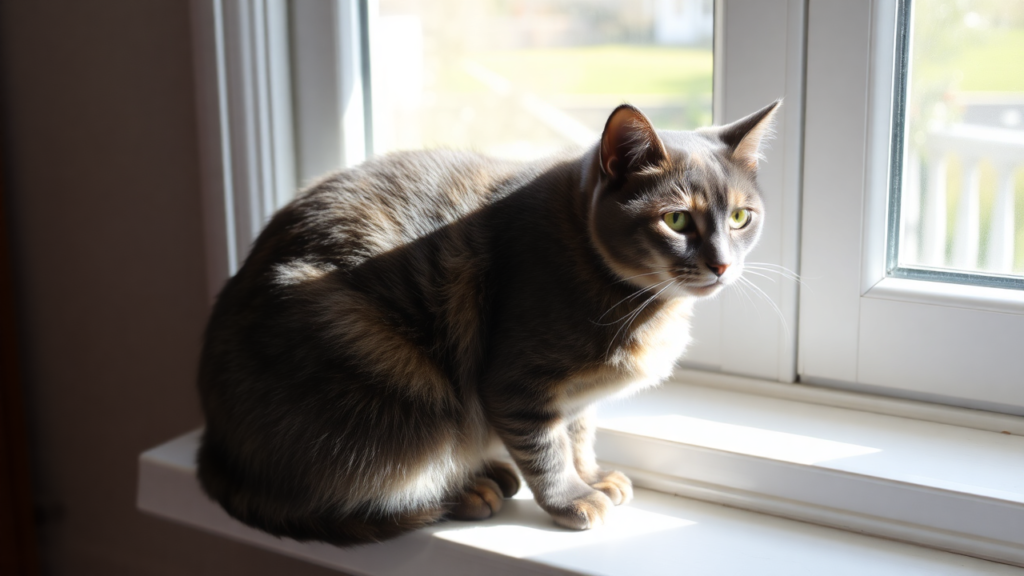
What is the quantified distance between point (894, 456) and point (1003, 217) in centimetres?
33

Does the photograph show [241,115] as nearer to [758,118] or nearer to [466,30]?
[466,30]

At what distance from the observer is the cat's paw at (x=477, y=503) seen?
3.32ft

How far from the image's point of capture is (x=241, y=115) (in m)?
1.32

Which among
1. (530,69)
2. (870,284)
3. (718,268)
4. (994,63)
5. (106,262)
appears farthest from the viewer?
(106,262)

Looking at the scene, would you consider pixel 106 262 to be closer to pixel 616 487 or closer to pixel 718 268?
pixel 616 487

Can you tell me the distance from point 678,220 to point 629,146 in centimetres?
10

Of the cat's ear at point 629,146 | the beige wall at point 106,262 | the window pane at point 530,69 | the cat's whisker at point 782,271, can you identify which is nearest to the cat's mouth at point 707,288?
the cat's ear at point 629,146

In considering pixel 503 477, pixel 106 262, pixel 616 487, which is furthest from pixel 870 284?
pixel 106 262

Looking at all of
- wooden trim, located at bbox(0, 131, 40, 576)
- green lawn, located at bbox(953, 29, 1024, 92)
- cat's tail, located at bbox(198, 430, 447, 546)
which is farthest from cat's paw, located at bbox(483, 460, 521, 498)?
wooden trim, located at bbox(0, 131, 40, 576)

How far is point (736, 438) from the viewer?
41.8 inches

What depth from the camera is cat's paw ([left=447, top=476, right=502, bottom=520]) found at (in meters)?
1.01

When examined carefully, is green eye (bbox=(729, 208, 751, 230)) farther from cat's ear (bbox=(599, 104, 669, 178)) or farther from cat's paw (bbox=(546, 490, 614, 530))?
cat's paw (bbox=(546, 490, 614, 530))

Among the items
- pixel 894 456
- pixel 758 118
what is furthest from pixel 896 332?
pixel 758 118

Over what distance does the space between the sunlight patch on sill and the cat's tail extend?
12.2 inches
